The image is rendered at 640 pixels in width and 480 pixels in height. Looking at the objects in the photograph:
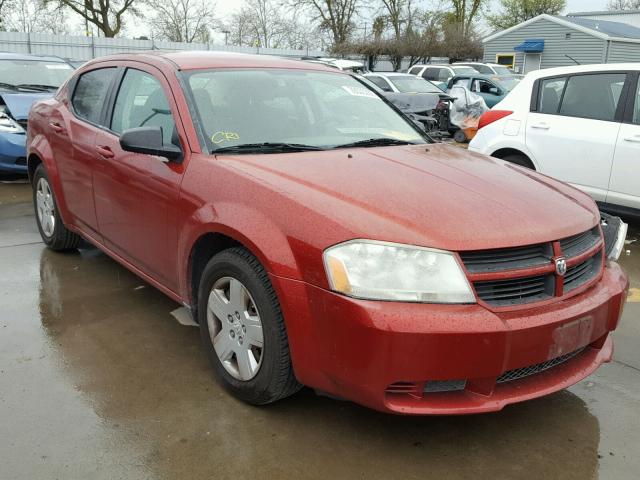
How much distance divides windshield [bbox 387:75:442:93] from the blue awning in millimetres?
20823

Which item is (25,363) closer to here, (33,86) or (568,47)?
(33,86)

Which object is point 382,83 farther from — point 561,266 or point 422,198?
point 561,266

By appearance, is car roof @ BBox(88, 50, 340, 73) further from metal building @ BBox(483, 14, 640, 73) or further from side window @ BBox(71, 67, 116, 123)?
metal building @ BBox(483, 14, 640, 73)

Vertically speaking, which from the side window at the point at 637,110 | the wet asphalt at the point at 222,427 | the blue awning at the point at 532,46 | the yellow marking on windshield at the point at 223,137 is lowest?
the wet asphalt at the point at 222,427

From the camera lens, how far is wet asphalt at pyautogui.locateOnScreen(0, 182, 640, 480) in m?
2.49

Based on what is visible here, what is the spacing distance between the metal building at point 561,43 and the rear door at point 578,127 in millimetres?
26840

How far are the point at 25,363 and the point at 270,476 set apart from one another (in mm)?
1628

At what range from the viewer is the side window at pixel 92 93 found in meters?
4.16

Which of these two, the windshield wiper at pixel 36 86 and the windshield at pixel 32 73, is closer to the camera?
the windshield wiper at pixel 36 86

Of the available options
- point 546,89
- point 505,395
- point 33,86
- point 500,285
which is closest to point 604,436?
point 505,395

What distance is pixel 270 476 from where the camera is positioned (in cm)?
243

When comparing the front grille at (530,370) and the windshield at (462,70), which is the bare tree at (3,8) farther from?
the front grille at (530,370)

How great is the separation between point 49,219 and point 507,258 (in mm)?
3981

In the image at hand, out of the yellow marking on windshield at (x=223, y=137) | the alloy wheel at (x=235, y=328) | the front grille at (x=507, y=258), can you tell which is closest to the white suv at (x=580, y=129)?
the front grille at (x=507, y=258)
